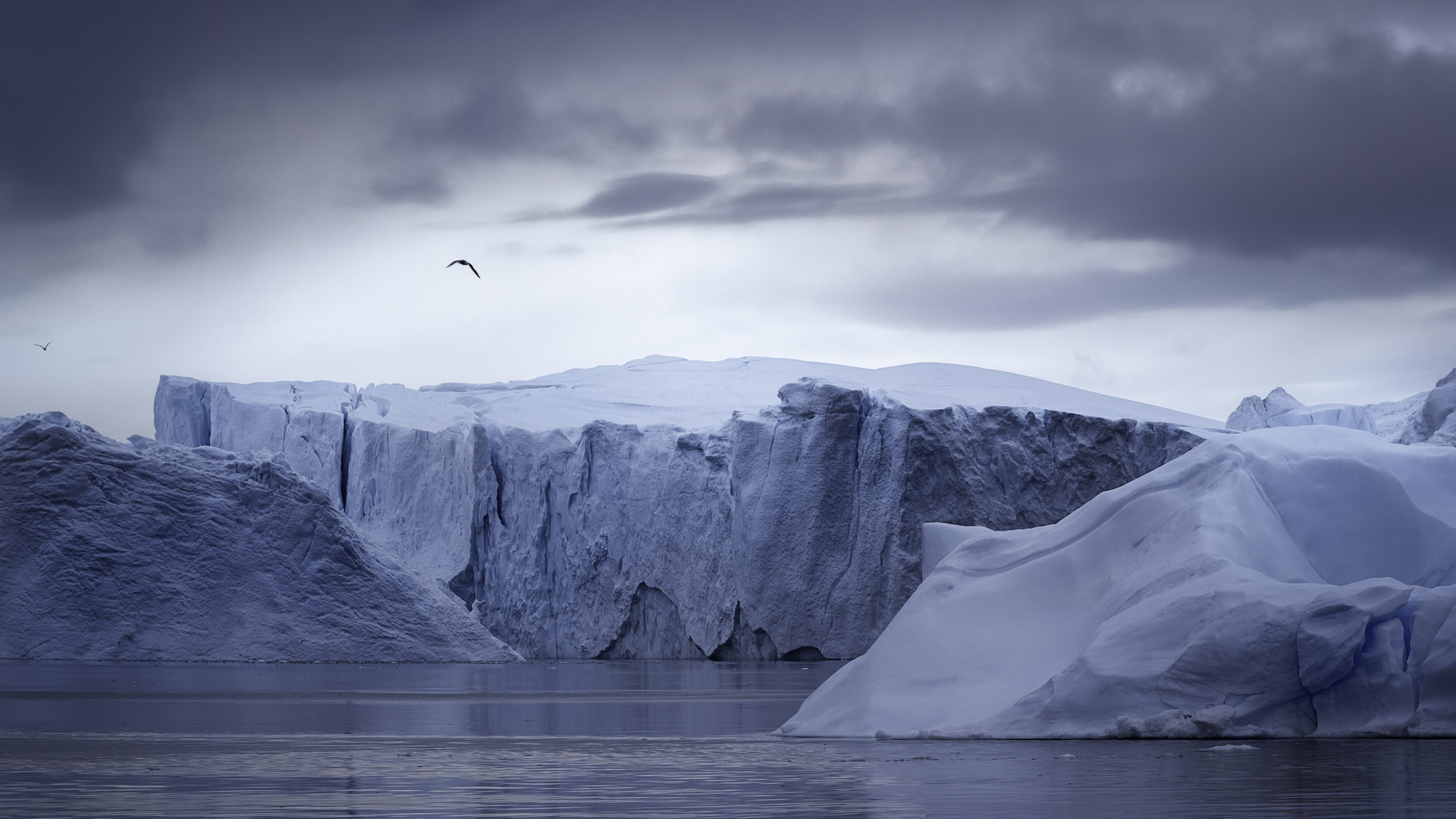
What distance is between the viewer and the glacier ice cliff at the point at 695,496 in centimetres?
3575

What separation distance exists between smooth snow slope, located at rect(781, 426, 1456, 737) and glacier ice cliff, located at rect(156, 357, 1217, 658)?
2228 cm

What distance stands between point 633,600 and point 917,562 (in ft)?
24.5

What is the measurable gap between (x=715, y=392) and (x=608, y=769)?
47809mm

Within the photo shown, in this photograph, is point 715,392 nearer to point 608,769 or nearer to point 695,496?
point 695,496

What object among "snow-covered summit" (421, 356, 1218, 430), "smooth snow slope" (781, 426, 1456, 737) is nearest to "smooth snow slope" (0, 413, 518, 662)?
"snow-covered summit" (421, 356, 1218, 430)

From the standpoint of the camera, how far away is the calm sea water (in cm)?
637

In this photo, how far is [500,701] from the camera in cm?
1683

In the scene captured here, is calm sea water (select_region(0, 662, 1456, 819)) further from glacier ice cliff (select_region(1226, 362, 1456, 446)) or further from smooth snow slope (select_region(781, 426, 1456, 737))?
glacier ice cliff (select_region(1226, 362, 1456, 446))

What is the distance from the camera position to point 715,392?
56312 mm

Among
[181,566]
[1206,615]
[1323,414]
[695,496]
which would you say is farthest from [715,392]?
[1206,615]

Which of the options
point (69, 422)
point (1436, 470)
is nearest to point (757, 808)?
point (1436, 470)

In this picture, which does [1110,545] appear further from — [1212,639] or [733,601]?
[733,601]

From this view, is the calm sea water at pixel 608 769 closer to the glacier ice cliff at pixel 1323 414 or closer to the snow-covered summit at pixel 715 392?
the snow-covered summit at pixel 715 392

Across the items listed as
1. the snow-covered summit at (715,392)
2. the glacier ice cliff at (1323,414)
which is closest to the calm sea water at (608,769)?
the snow-covered summit at (715,392)
